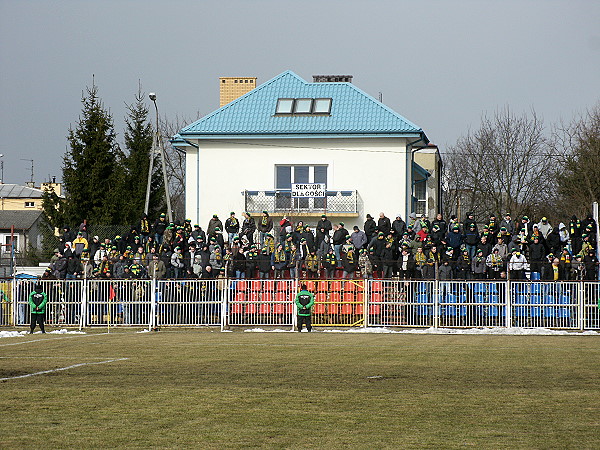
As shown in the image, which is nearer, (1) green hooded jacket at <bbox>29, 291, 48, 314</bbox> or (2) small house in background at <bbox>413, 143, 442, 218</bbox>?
(1) green hooded jacket at <bbox>29, 291, 48, 314</bbox>

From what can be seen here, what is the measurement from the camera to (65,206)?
4912 cm

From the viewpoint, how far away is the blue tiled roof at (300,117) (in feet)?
142

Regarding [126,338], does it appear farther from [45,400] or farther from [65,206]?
[65,206]

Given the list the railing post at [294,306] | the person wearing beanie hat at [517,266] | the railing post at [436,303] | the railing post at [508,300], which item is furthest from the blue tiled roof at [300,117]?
the railing post at [508,300]

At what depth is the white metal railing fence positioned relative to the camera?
2858 centimetres

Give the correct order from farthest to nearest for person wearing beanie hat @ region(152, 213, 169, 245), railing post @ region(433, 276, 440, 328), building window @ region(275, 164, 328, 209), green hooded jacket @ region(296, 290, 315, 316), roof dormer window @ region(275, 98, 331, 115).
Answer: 1. roof dormer window @ region(275, 98, 331, 115)
2. building window @ region(275, 164, 328, 209)
3. person wearing beanie hat @ region(152, 213, 169, 245)
4. railing post @ region(433, 276, 440, 328)
5. green hooded jacket @ region(296, 290, 315, 316)

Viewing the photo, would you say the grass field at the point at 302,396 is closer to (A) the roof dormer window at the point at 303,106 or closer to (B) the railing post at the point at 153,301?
(B) the railing post at the point at 153,301

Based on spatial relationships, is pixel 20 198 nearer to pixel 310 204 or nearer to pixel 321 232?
pixel 310 204

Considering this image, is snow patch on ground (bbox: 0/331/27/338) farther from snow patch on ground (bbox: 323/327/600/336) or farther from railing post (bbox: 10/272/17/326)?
snow patch on ground (bbox: 323/327/600/336)

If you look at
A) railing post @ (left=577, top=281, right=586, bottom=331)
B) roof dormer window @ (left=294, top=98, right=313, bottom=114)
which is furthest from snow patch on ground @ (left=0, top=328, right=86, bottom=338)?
roof dormer window @ (left=294, top=98, right=313, bottom=114)

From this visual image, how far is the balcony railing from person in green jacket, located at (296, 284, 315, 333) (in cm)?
1460

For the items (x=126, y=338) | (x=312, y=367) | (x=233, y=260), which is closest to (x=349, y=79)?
(x=233, y=260)

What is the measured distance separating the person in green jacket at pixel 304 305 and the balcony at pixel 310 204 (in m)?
14.5

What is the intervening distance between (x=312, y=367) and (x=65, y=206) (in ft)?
114
